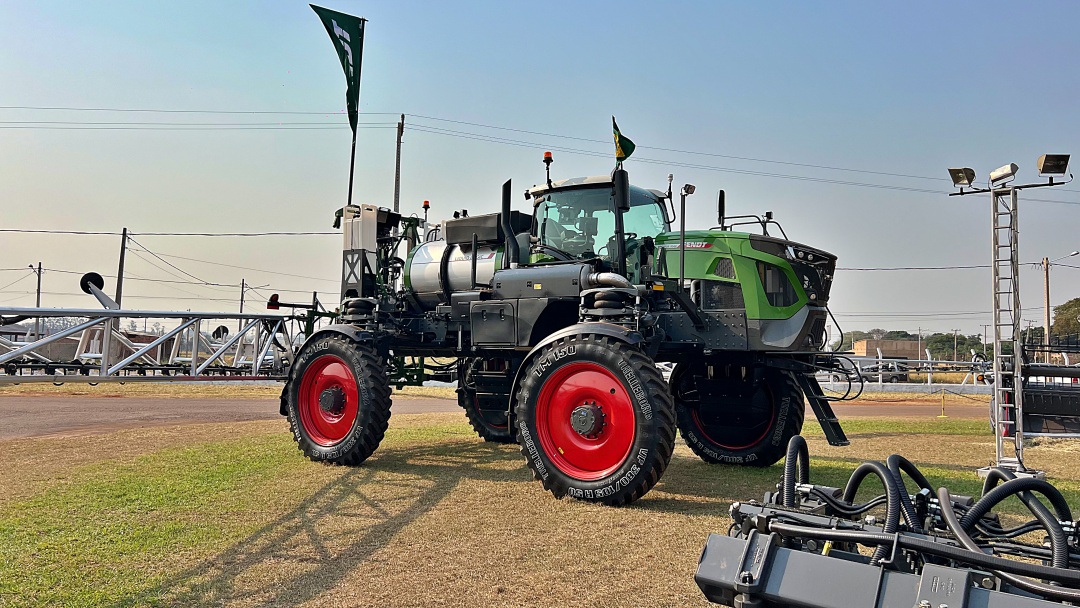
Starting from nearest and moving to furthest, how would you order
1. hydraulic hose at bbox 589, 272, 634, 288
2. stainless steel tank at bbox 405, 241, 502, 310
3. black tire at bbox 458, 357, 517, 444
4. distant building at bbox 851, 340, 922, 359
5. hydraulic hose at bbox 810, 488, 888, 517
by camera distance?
hydraulic hose at bbox 810, 488, 888, 517 → hydraulic hose at bbox 589, 272, 634, 288 → stainless steel tank at bbox 405, 241, 502, 310 → black tire at bbox 458, 357, 517, 444 → distant building at bbox 851, 340, 922, 359

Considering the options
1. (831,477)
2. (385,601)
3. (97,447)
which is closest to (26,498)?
(97,447)

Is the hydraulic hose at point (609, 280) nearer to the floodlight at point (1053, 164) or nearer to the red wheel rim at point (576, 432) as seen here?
the red wheel rim at point (576, 432)

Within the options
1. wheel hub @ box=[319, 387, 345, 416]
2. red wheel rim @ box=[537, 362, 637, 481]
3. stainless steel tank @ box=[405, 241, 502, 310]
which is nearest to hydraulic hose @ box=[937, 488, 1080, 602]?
red wheel rim @ box=[537, 362, 637, 481]

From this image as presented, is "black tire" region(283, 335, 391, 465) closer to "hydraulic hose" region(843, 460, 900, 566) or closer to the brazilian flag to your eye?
the brazilian flag

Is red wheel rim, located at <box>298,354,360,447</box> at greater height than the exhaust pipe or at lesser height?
lesser

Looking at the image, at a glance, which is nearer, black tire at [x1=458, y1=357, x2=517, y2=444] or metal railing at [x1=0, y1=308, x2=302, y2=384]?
metal railing at [x1=0, y1=308, x2=302, y2=384]

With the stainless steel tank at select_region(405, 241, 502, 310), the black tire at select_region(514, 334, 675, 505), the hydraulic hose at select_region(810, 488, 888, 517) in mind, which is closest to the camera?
the hydraulic hose at select_region(810, 488, 888, 517)

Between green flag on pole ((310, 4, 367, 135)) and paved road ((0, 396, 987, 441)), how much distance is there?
6958mm

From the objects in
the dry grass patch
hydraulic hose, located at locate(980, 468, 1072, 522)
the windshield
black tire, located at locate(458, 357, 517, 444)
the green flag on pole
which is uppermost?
the green flag on pole

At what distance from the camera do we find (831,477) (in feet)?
27.0

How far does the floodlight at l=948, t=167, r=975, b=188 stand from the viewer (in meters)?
9.41

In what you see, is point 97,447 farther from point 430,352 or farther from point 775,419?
point 775,419

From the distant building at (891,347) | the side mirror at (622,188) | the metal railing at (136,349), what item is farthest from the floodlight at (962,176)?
the distant building at (891,347)

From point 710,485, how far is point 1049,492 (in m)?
5.05
